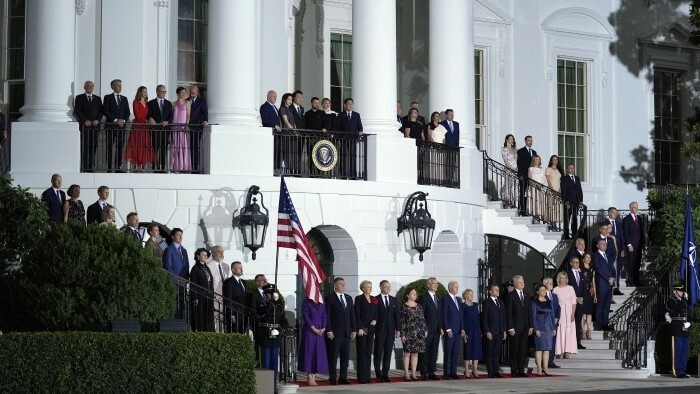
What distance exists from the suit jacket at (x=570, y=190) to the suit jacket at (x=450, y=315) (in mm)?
6479

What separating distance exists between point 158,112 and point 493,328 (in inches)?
281

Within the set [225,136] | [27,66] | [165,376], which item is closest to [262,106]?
[225,136]

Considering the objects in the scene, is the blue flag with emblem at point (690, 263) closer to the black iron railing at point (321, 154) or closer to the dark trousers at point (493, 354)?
the dark trousers at point (493, 354)

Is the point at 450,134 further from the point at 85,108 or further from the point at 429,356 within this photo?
the point at 85,108

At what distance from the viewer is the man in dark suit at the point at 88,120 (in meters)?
30.3

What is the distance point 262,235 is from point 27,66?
210 inches

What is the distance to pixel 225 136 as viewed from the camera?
30.5 m

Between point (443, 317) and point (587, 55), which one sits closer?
point (443, 317)

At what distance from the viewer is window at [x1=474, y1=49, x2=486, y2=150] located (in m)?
39.4

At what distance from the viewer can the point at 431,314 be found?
30.0 m

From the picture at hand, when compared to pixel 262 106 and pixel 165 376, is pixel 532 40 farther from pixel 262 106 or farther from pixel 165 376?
pixel 165 376

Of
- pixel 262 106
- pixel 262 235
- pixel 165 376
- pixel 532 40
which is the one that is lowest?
pixel 165 376

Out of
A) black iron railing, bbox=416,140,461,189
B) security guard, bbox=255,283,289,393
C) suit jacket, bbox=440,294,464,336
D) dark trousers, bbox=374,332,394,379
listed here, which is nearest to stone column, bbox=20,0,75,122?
security guard, bbox=255,283,289,393

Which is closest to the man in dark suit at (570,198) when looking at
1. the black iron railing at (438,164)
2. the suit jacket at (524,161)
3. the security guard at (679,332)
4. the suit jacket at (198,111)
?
the suit jacket at (524,161)
